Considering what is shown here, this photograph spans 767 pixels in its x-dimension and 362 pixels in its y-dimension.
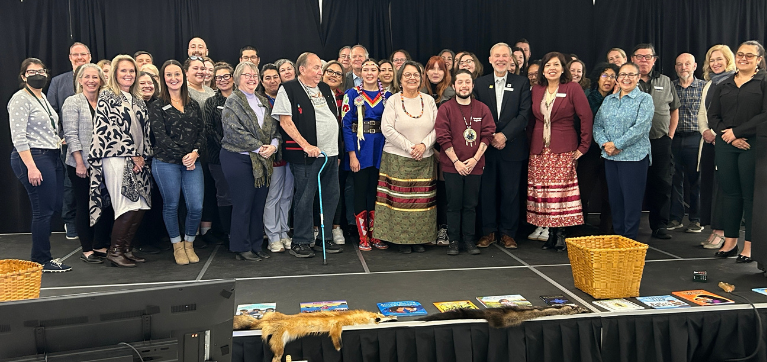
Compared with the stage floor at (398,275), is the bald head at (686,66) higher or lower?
higher

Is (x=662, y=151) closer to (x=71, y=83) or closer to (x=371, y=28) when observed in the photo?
(x=371, y=28)

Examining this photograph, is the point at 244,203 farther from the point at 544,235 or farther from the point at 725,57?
the point at 725,57

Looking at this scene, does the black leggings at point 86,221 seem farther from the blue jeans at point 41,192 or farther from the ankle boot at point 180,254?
the ankle boot at point 180,254

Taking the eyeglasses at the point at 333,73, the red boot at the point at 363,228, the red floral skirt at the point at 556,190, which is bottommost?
the red boot at the point at 363,228

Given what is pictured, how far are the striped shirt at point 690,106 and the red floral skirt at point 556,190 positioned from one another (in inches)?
64.7

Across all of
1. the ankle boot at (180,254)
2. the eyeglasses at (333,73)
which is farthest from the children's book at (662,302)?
the ankle boot at (180,254)

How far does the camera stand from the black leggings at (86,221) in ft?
13.8

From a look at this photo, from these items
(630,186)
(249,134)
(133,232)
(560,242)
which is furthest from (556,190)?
(133,232)

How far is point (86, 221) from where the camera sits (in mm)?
4277

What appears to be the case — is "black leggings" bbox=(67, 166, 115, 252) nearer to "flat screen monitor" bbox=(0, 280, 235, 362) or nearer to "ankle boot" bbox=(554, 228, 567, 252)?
"flat screen monitor" bbox=(0, 280, 235, 362)

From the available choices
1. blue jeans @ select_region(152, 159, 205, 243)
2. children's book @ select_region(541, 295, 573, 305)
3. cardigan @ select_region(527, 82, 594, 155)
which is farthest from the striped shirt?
blue jeans @ select_region(152, 159, 205, 243)

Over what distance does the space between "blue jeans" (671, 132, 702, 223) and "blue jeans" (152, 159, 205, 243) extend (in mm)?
4329

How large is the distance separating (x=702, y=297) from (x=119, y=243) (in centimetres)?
382

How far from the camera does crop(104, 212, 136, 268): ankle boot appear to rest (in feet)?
13.3
